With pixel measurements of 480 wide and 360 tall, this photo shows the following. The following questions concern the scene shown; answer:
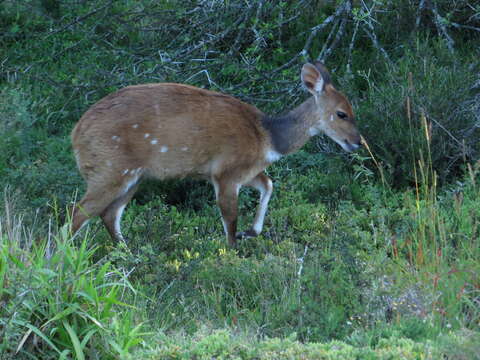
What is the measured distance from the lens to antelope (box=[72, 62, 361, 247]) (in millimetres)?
7062

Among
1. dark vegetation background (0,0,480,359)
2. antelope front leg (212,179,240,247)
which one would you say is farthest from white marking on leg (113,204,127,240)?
antelope front leg (212,179,240,247)

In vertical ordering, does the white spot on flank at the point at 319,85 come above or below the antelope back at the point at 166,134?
above

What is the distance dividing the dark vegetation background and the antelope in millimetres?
329

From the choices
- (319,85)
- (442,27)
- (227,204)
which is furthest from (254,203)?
(442,27)

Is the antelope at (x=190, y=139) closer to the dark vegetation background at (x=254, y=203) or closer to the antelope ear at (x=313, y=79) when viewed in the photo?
the antelope ear at (x=313, y=79)

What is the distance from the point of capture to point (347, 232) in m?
6.84

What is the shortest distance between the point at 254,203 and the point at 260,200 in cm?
79

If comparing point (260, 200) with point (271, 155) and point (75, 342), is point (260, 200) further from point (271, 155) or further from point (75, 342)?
point (75, 342)

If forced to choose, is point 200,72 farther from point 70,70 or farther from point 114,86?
point 70,70

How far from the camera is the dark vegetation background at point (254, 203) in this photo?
4.88 m

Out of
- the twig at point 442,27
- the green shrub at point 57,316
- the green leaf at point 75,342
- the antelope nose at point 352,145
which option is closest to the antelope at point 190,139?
the antelope nose at point 352,145

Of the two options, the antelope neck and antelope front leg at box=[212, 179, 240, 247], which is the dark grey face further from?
antelope front leg at box=[212, 179, 240, 247]

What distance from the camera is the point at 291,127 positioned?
800 centimetres

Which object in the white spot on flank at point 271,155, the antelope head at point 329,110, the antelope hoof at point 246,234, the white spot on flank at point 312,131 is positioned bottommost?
the antelope hoof at point 246,234
